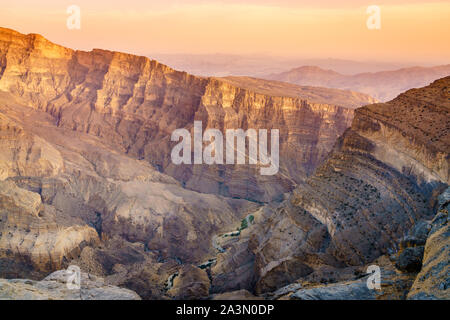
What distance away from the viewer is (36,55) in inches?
5202

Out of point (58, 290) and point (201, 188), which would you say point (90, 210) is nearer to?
point (201, 188)

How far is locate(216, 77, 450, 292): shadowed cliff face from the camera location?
3722cm

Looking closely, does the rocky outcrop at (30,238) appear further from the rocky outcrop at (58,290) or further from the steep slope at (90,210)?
the rocky outcrop at (58,290)

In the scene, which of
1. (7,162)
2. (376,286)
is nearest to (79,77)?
(7,162)

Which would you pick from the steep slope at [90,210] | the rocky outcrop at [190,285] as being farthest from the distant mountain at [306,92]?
the rocky outcrop at [190,285]

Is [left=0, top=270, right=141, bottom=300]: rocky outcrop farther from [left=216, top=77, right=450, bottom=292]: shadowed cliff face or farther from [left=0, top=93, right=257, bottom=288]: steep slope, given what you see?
[left=0, top=93, right=257, bottom=288]: steep slope

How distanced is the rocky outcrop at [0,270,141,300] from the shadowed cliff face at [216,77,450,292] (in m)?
15.7

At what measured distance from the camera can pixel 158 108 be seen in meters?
117

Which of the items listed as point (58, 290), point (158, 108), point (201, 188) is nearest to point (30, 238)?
point (58, 290)

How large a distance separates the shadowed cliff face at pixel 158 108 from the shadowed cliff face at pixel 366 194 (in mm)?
42800

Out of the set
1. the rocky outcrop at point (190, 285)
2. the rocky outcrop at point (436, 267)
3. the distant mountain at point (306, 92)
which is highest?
the distant mountain at point (306, 92)

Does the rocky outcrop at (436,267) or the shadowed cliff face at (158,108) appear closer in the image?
the rocky outcrop at (436,267)

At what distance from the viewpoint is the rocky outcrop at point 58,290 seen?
23.9 metres

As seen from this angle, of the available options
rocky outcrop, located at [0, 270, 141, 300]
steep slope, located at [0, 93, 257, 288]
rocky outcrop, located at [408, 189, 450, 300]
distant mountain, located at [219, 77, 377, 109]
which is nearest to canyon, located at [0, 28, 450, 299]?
rocky outcrop, located at [408, 189, 450, 300]
